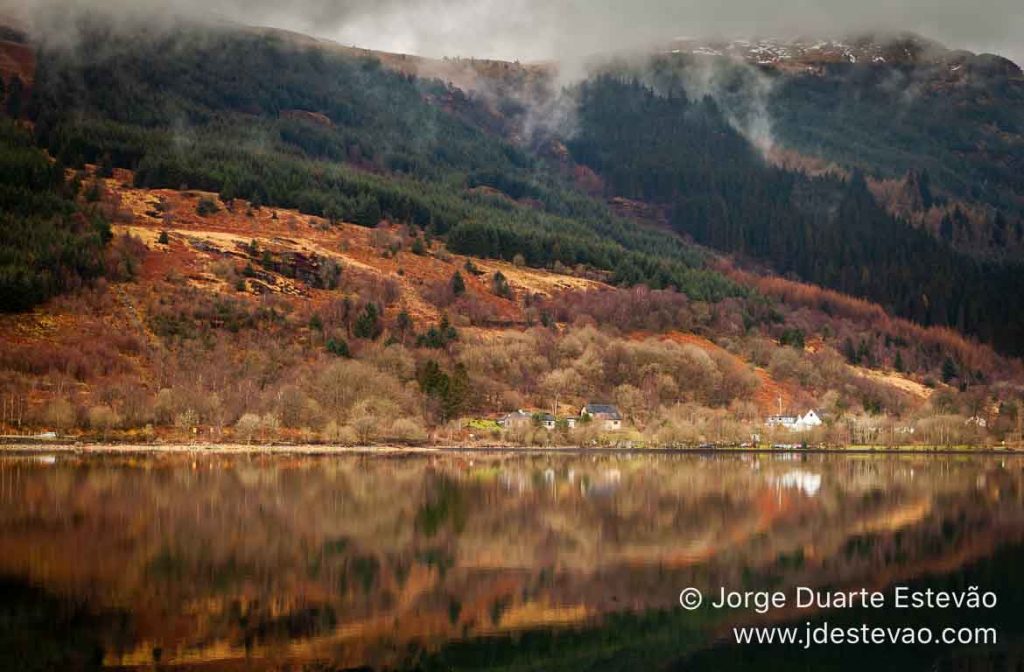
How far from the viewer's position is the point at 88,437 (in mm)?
113625

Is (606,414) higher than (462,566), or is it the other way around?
(462,566)

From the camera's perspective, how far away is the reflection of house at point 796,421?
147m

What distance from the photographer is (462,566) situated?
152ft

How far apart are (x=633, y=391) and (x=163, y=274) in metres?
60.8

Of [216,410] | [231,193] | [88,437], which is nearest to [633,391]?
[216,410]

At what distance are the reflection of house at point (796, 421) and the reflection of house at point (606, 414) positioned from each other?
18424 mm

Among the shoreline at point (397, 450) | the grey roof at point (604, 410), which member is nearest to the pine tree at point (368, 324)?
the grey roof at point (604, 410)

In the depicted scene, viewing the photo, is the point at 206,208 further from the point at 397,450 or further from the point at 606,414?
the point at 397,450

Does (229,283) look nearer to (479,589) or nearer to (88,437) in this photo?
(88,437)

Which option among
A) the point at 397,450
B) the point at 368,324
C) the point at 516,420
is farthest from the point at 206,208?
the point at 397,450

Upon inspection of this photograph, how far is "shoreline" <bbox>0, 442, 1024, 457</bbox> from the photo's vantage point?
105375mm

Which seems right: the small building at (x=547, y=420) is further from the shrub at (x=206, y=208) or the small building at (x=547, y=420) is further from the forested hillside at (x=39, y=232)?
the shrub at (x=206, y=208)

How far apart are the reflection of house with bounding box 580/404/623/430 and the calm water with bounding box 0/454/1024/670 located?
→ 187 ft

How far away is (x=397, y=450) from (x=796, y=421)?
190 ft
